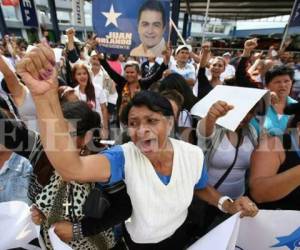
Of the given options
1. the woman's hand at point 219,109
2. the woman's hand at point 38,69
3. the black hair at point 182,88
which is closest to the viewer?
the woman's hand at point 38,69

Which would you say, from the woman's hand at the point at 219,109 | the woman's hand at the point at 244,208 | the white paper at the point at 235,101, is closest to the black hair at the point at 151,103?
the woman's hand at the point at 219,109

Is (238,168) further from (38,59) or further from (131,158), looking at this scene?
(38,59)

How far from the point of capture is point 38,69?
0.89m

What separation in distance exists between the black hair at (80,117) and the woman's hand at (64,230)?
0.44m

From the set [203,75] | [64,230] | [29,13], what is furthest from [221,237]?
[29,13]

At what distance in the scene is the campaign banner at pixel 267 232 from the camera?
4.65ft

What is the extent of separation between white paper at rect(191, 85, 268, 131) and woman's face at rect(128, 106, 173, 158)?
473 mm

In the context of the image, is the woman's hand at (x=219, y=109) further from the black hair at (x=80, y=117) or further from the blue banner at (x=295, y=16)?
the blue banner at (x=295, y=16)

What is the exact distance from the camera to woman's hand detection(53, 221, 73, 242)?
1.30 meters

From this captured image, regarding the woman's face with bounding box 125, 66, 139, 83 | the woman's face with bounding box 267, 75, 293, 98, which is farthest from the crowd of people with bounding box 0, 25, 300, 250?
the woman's face with bounding box 125, 66, 139, 83

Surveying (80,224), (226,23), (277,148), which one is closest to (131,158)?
(80,224)

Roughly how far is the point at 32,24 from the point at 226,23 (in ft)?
147

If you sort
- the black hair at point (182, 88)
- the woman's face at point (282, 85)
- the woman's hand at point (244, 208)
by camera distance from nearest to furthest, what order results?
1. the woman's hand at point (244, 208)
2. the black hair at point (182, 88)
3. the woman's face at point (282, 85)

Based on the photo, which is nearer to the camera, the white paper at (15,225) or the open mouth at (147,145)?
the open mouth at (147,145)
